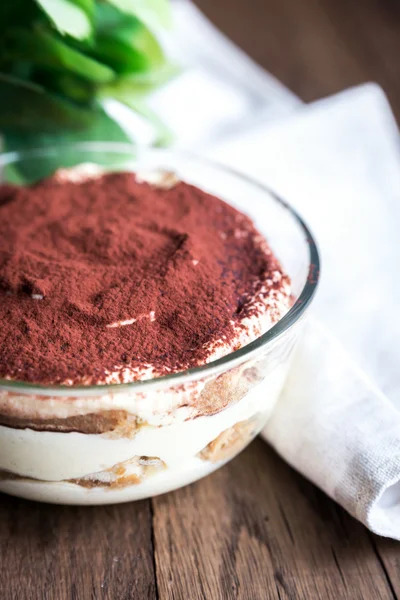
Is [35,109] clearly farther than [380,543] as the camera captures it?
Yes

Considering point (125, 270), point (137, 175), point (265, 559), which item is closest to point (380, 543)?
point (265, 559)

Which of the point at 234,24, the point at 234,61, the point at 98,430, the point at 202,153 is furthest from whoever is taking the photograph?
the point at 234,24

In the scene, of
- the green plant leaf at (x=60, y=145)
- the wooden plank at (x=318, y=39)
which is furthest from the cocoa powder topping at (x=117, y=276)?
the wooden plank at (x=318, y=39)

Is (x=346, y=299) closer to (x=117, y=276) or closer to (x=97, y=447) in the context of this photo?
(x=117, y=276)

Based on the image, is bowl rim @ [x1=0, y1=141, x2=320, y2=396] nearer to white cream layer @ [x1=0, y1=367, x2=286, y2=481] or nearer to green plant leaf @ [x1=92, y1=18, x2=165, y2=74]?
white cream layer @ [x1=0, y1=367, x2=286, y2=481]

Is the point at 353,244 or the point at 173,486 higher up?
the point at 353,244

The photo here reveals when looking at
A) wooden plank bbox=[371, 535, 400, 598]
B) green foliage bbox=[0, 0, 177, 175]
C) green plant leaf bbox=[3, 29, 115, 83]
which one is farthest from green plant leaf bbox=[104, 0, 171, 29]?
wooden plank bbox=[371, 535, 400, 598]

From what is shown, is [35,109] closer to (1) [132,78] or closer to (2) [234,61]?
(1) [132,78]
